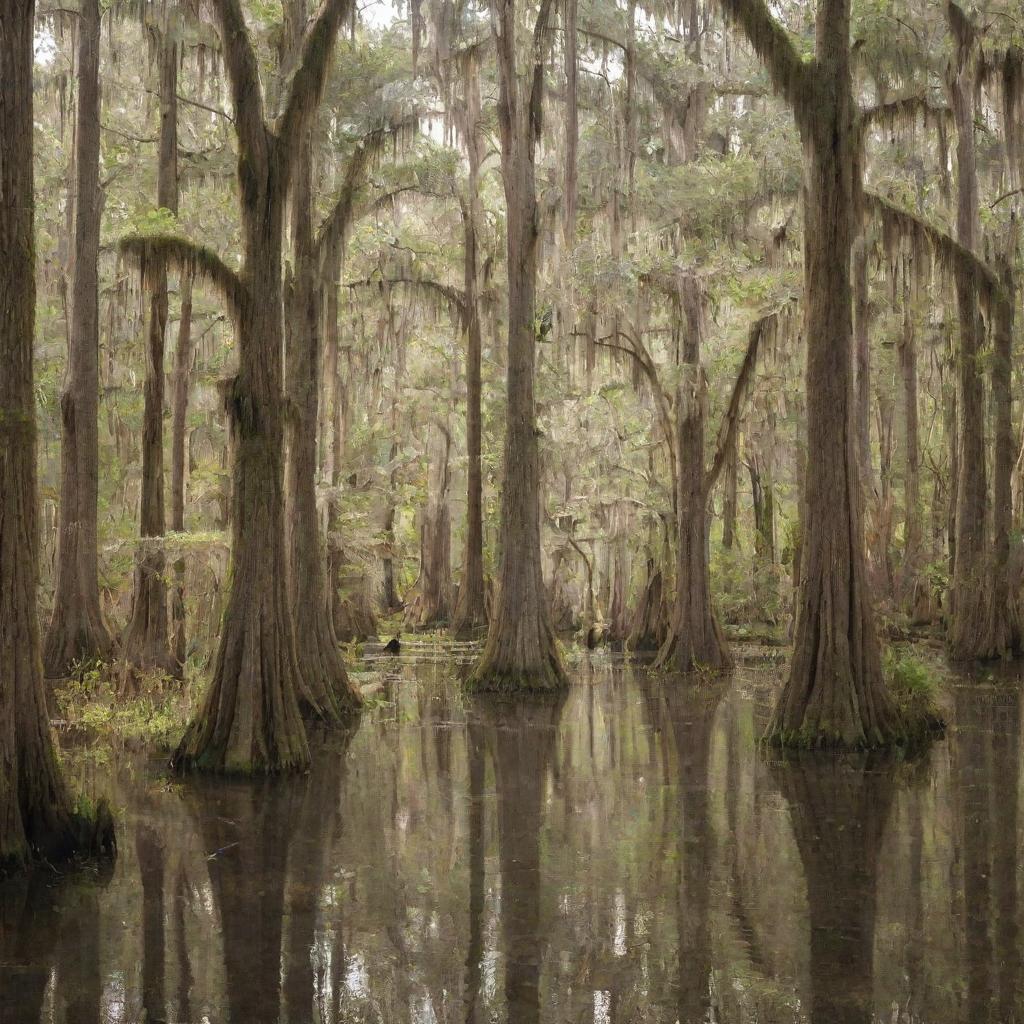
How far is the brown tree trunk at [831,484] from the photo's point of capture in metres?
12.0

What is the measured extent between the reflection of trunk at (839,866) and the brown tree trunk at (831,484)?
88 cm

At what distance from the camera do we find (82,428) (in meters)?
17.9

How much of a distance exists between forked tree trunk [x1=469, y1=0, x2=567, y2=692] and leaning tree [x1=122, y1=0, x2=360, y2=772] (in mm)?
6092

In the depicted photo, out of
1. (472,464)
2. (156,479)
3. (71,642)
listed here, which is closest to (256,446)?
(156,479)

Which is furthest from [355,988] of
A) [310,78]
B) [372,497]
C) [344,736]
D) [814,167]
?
[372,497]

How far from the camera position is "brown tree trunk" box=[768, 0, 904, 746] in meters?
12.0

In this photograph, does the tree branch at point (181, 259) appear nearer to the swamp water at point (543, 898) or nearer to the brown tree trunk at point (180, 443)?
the swamp water at point (543, 898)

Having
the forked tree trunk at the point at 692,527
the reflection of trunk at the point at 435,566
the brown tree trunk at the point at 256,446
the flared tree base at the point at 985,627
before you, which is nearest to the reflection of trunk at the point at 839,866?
the brown tree trunk at the point at 256,446

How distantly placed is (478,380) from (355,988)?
22630mm

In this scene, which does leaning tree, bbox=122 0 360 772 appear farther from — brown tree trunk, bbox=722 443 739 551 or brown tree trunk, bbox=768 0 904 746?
brown tree trunk, bbox=722 443 739 551

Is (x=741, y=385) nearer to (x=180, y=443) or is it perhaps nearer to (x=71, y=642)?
(x=180, y=443)

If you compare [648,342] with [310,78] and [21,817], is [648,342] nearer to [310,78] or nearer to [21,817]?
[310,78]

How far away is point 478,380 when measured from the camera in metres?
27.5

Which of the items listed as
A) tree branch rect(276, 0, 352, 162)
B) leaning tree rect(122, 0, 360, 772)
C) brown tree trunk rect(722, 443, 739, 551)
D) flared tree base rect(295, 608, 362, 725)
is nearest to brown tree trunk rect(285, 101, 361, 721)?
flared tree base rect(295, 608, 362, 725)
